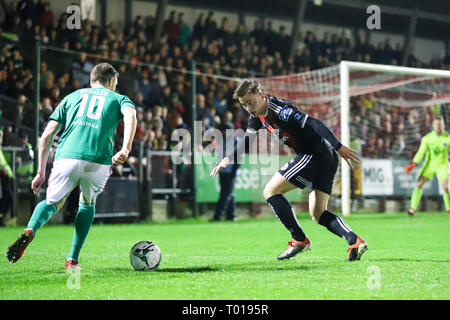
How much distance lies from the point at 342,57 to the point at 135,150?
12416 millimetres

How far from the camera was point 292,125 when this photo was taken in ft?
23.9

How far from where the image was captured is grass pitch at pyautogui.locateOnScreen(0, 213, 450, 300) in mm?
5141

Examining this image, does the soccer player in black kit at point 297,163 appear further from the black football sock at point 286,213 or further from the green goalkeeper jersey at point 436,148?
the green goalkeeper jersey at point 436,148

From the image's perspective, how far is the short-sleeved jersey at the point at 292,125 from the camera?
7.16 m

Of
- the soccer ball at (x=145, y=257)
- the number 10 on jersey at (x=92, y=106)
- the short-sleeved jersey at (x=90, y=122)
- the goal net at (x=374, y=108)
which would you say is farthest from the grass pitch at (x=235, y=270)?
the goal net at (x=374, y=108)

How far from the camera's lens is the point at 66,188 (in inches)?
245

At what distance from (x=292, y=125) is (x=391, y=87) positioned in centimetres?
1412

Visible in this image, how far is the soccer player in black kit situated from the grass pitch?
1.03ft

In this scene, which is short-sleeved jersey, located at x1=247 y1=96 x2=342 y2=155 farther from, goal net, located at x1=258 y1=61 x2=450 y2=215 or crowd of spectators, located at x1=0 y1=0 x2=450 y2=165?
goal net, located at x1=258 y1=61 x2=450 y2=215

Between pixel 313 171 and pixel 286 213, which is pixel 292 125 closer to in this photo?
pixel 313 171

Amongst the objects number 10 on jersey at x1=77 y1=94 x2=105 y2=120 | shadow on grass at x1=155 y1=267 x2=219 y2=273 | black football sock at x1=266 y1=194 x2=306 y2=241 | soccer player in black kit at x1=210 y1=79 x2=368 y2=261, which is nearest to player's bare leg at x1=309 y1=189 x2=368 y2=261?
soccer player in black kit at x1=210 y1=79 x2=368 y2=261
